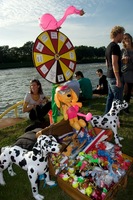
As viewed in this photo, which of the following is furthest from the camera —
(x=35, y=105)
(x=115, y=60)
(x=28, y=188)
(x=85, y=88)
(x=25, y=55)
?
(x=25, y=55)

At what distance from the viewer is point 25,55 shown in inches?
2805

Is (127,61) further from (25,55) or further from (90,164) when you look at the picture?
(25,55)

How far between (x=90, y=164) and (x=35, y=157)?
731 millimetres

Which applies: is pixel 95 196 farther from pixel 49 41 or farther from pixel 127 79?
pixel 127 79

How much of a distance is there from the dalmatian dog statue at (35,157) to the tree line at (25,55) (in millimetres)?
59268

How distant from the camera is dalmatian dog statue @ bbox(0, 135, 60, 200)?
2457 millimetres

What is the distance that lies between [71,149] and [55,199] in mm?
694

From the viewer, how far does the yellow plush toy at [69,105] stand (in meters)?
3.22

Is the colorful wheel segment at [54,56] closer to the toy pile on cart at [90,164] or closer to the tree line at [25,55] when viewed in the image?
the toy pile on cart at [90,164]

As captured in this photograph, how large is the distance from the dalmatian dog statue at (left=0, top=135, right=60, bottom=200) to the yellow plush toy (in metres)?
→ 0.74

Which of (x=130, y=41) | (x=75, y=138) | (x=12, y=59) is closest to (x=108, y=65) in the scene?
(x=130, y=41)

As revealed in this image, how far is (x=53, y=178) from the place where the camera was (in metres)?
3.13

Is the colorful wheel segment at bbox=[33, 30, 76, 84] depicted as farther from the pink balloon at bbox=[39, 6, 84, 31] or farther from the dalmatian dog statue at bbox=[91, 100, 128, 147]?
the dalmatian dog statue at bbox=[91, 100, 128, 147]

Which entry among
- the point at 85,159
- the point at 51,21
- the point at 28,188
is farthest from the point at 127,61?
the point at 28,188
